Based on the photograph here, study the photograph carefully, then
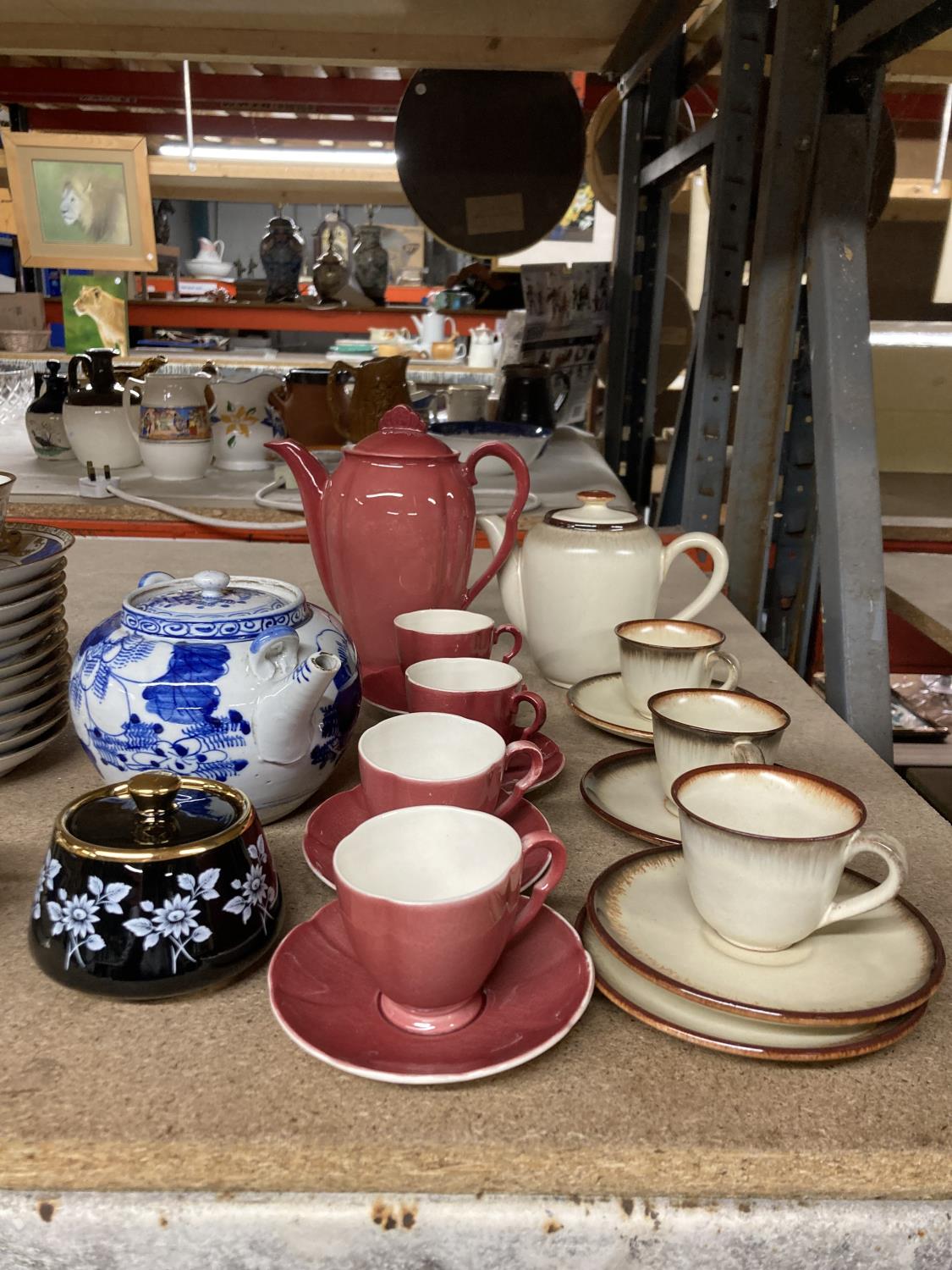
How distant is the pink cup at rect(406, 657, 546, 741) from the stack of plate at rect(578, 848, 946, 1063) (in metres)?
0.19

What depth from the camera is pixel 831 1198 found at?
453 mm

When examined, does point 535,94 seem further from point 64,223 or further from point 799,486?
point 64,223

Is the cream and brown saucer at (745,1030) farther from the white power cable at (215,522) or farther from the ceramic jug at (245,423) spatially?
the ceramic jug at (245,423)

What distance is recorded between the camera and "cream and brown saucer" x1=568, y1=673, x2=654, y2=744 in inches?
34.6

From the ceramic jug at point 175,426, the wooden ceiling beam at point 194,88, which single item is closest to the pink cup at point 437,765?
the ceramic jug at point 175,426

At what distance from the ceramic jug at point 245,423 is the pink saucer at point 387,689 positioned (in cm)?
133

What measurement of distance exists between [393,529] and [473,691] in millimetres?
268

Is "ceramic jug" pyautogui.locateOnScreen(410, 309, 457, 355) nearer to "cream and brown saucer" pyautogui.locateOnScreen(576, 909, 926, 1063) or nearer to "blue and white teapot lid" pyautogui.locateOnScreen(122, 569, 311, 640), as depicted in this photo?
"blue and white teapot lid" pyautogui.locateOnScreen(122, 569, 311, 640)

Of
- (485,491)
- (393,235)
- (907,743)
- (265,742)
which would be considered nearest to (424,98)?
(485,491)

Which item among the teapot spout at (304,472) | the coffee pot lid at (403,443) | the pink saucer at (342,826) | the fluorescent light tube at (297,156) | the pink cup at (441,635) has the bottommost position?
the pink saucer at (342,826)

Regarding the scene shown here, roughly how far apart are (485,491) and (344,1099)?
1.67m

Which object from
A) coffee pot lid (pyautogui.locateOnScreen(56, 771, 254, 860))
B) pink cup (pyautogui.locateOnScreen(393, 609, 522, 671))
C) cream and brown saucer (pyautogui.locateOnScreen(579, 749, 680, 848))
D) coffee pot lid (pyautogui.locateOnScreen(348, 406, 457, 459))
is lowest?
cream and brown saucer (pyautogui.locateOnScreen(579, 749, 680, 848))

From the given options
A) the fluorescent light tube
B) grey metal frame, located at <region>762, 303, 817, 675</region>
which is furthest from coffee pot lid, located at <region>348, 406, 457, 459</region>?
the fluorescent light tube

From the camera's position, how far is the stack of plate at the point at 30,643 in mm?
752
